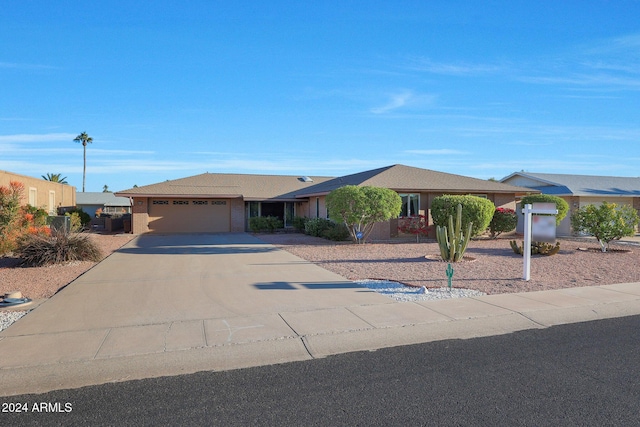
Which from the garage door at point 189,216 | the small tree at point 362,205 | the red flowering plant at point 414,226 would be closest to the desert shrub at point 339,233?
the small tree at point 362,205

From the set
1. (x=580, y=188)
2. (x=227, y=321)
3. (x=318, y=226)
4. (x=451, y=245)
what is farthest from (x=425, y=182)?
(x=227, y=321)

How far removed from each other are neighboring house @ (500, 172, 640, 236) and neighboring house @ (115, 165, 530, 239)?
3.80 m

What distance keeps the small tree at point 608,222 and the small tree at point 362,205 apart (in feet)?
23.5

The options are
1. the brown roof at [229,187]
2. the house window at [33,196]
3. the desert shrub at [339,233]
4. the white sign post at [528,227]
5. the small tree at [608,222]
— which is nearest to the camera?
the white sign post at [528,227]

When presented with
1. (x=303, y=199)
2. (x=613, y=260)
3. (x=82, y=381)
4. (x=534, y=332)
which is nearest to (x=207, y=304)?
(x=82, y=381)

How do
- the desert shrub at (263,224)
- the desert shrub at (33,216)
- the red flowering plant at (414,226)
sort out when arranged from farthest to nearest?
1. the desert shrub at (263,224)
2. the red flowering plant at (414,226)
3. the desert shrub at (33,216)

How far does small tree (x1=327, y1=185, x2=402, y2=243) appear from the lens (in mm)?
18656

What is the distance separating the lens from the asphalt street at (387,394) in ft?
13.6

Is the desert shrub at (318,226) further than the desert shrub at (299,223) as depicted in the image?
No

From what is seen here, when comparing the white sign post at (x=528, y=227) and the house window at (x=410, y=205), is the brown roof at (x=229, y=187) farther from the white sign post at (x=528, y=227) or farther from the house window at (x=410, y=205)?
the white sign post at (x=528, y=227)

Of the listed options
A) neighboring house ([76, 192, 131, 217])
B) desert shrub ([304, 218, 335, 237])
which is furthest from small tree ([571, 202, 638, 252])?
neighboring house ([76, 192, 131, 217])

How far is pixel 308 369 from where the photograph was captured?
A: 17.5ft

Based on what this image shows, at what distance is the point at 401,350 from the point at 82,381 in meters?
3.72

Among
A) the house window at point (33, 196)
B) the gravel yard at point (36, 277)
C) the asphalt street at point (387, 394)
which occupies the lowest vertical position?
the asphalt street at point (387, 394)
